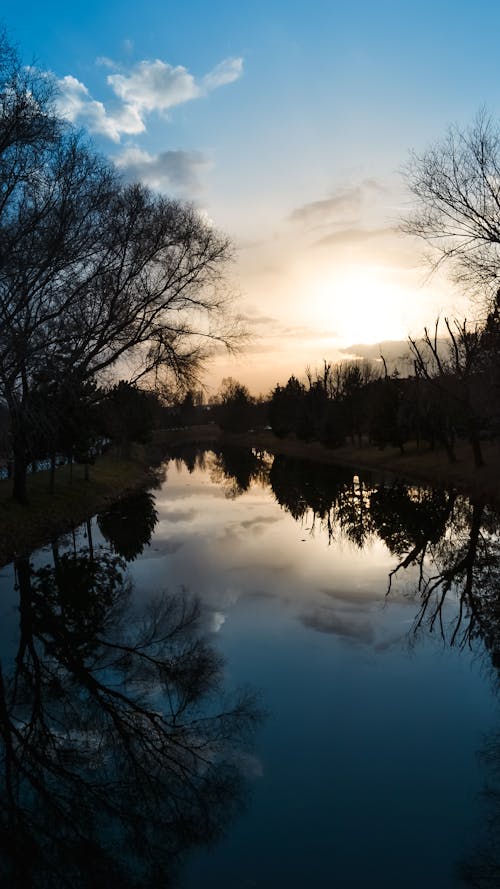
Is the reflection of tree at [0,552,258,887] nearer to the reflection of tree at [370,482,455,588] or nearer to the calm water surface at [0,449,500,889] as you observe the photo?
the calm water surface at [0,449,500,889]

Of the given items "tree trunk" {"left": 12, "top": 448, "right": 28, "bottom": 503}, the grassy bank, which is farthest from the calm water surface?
"tree trunk" {"left": 12, "top": 448, "right": 28, "bottom": 503}

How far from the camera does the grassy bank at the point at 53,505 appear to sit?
19062 millimetres

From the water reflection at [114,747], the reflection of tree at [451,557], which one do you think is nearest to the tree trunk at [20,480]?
the water reflection at [114,747]

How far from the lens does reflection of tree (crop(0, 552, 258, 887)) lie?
5.41 metres

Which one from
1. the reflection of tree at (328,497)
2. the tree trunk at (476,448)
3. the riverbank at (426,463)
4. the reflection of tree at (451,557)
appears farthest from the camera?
the tree trunk at (476,448)

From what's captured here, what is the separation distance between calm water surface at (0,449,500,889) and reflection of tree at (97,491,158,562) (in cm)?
230

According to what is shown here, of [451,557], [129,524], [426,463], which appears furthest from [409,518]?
[426,463]

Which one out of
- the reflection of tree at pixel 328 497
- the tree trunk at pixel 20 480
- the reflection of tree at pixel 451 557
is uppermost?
the tree trunk at pixel 20 480

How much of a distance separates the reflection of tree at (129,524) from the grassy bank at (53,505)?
900 millimetres

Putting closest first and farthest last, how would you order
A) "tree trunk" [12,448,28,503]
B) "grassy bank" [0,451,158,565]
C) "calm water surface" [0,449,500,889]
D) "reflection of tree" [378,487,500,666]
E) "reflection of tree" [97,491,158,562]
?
"calm water surface" [0,449,500,889]
"reflection of tree" [378,487,500,666]
"grassy bank" [0,451,158,565]
"reflection of tree" [97,491,158,562]
"tree trunk" [12,448,28,503]

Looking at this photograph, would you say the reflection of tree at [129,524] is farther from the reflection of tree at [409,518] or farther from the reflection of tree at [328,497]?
the reflection of tree at [409,518]

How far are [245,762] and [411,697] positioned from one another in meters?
2.83

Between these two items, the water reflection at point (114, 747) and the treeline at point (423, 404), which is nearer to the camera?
the water reflection at point (114, 747)

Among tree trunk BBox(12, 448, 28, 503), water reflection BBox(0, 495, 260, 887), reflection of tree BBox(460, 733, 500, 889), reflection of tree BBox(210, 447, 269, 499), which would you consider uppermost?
tree trunk BBox(12, 448, 28, 503)
